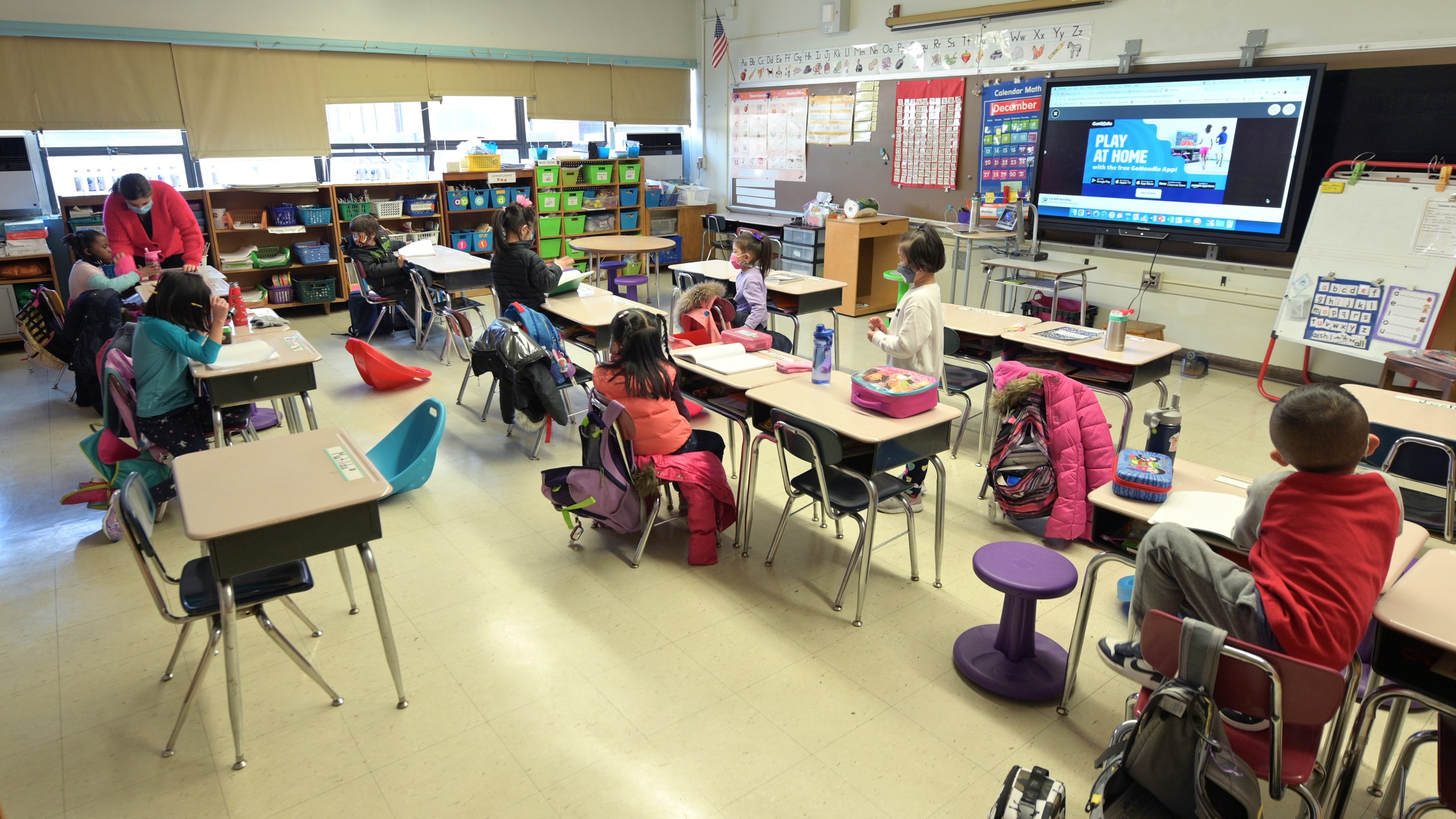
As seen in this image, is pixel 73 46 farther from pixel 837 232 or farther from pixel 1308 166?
pixel 1308 166

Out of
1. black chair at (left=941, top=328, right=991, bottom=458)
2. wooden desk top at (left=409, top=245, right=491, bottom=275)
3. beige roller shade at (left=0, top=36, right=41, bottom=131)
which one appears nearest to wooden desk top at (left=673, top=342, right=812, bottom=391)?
black chair at (left=941, top=328, right=991, bottom=458)

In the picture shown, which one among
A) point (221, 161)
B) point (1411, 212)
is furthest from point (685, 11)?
point (1411, 212)

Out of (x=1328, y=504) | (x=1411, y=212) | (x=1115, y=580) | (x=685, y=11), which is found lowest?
(x=1115, y=580)

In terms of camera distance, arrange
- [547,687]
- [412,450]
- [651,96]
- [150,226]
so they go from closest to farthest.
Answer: [547,687] → [412,450] → [150,226] → [651,96]

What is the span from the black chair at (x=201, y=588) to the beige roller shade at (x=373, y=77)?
687 centimetres

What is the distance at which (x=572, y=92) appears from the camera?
9.54 m

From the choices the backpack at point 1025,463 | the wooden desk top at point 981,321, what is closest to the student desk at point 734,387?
the backpack at point 1025,463

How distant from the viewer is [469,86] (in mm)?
8805

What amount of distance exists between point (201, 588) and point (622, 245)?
18.1ft

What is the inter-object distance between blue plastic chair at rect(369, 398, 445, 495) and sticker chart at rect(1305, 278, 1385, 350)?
5.44m

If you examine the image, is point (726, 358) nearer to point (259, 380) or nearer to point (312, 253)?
point (259, 380)

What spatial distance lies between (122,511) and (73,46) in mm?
6874

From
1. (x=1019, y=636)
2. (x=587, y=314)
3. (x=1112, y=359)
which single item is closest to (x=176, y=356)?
(x=587, y=314)

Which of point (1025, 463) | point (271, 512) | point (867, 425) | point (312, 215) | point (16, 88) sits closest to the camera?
point (271, 512)
